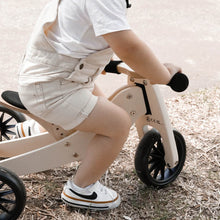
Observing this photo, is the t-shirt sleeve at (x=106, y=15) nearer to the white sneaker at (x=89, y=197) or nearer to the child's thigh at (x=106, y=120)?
the child's thigh at (x=106, y=120)

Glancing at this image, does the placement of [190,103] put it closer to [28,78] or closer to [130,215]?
[130,215]

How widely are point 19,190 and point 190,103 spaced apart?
147cm

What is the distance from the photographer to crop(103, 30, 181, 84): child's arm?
4.86 ft

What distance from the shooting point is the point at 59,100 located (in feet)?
5.38

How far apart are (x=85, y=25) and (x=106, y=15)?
0.12 meters

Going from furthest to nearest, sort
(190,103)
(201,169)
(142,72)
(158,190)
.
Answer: (190,103), (201,169), (158,190), (142,72)

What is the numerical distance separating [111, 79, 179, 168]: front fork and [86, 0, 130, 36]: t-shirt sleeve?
389mm

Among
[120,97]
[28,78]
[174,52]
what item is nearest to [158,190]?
[120,97]

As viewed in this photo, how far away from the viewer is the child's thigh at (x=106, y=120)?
1.68 meters

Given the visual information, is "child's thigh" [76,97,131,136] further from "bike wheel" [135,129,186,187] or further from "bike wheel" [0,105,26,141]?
"bike wheel" [0,105,26,141]

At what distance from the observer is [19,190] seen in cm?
170

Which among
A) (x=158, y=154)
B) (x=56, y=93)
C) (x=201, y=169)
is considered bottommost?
(x=201, y=169)

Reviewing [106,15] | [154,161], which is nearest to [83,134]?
[154,161]

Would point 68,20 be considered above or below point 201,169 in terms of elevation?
above
